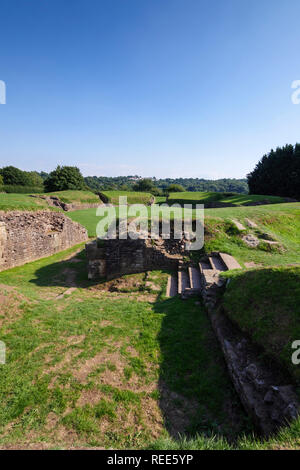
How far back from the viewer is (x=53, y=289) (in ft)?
31.6

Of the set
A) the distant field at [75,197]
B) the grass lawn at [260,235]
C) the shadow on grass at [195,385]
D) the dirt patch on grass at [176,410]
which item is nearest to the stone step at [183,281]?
the grass lawn at [260,235]

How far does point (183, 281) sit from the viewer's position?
28.9 ft

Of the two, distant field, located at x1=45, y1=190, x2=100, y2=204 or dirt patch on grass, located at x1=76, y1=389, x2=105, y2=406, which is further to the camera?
distant field, located at x1=45, y1=190, x2=100, y2=204

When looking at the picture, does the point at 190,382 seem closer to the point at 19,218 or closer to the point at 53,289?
the point at 53,289

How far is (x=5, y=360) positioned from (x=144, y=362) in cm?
314

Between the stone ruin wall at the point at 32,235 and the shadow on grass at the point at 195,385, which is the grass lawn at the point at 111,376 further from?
the stone ruin wall at the point at 32,235

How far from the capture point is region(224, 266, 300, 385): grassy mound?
3.60 m

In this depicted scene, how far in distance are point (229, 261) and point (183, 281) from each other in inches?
81.5

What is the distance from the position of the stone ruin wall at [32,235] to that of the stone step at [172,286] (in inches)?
396

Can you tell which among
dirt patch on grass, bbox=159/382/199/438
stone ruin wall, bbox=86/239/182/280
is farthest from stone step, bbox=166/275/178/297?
dirt patch on grass, bbox=159/382/199/438

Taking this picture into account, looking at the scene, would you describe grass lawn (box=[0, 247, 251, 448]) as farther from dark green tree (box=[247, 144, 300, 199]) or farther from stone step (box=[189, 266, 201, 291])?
dark green tree (box=[247, 144, 300, 199])

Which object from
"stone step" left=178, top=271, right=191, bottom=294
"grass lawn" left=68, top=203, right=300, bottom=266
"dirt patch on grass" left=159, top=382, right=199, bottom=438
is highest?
"grass lawn" left=68, top=203, right=300, bottom=266
